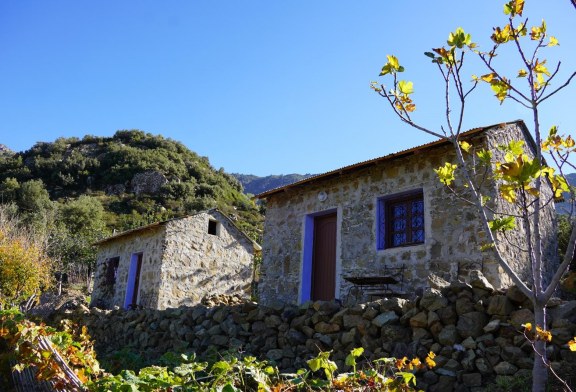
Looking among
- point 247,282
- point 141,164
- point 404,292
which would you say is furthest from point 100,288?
point 141,164

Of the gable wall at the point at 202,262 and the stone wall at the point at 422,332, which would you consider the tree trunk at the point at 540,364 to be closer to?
the stone wall at the point at 422,332

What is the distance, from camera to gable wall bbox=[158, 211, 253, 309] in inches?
560

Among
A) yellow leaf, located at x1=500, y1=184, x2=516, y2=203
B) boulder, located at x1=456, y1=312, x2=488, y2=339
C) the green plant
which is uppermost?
yellow leaf, located at x1=500, y1=184, x2=516, y2=203

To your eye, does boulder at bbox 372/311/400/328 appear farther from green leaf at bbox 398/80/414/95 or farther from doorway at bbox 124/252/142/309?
doorway at bbox 124/252/142/309

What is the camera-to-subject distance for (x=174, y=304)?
46.5 ft

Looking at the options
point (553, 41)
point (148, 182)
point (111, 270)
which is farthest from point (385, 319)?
point (148, 182)

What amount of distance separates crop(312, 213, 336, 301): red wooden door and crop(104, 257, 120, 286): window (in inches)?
368

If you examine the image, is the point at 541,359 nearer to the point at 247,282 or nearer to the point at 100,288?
the point at 247,282

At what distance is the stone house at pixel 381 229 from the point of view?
24.6ft

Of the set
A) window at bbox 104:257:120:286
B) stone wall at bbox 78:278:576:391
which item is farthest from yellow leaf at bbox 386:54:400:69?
window at bbox 104:257:120:286

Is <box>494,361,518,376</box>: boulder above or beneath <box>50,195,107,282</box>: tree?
beneath

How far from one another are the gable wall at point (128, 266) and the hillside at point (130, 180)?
13970 mm

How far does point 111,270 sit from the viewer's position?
55.0 ft

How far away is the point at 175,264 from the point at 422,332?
10.5m
